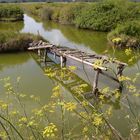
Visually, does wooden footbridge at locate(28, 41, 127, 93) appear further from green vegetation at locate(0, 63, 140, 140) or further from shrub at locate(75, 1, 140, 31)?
shrub at locate(75, 1, 140, 31)

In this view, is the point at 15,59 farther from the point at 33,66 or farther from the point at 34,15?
the point at 34,15

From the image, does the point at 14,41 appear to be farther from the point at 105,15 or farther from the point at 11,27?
the point at 11,27

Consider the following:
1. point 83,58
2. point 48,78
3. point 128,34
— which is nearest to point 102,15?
point 128,34

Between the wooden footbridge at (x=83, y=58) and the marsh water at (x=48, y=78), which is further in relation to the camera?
the wooden footbridge at (x=83, y=58)

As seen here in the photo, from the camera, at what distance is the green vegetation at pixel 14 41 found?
16.8 metres

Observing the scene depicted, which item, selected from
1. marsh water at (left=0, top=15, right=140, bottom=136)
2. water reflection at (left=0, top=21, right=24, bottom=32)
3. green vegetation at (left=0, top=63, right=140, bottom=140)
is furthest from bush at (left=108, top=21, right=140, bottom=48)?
water reflection at (left=0, top=21, right=24, bottom=32)

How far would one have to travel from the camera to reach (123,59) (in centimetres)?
1516

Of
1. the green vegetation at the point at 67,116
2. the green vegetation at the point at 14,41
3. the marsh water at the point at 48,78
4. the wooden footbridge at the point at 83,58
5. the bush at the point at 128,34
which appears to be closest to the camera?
the green vegetation at the point at 67,116

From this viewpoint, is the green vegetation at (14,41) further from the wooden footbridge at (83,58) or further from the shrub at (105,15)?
the shrub at (105,15)

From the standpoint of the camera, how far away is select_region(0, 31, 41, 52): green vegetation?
16828 millimetres

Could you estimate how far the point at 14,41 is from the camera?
17.0 meters

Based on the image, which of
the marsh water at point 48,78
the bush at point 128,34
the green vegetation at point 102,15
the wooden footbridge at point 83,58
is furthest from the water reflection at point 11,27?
the wooden footbridge at point 83,58

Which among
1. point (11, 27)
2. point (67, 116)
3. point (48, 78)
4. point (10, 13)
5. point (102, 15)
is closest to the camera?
point (67, 116)

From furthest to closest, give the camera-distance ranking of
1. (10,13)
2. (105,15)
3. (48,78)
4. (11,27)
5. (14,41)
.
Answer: (10,13) → (11,27) → (105,15) → (14,41) → (48,78)
